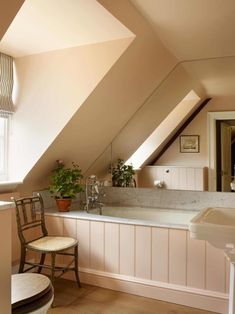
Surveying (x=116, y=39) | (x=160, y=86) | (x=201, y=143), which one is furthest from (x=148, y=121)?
(x=116, y=39)

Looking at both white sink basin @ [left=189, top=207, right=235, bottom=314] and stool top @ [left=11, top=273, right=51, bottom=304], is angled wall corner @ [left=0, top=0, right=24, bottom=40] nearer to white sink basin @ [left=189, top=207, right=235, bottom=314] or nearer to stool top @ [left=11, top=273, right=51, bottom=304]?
stool top @ [left=11, top=273, right=51, bottom=304]

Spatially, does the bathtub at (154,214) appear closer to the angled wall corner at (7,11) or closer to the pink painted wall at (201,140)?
the pink painted wall at (201,140)

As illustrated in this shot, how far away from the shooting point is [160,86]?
3.59m

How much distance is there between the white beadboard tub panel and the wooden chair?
0.65ft

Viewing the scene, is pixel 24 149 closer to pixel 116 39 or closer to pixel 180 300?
pixel 116 39

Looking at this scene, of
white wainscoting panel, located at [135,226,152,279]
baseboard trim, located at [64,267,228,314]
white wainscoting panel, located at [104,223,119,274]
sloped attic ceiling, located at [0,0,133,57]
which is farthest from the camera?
white wainscoting panel, located at [104,223,119,274]

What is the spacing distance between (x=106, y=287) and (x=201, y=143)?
67.2 inches

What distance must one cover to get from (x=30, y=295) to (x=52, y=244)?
4.56 ft

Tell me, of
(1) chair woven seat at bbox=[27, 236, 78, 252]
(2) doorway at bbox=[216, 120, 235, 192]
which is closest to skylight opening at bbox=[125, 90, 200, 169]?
(2) doorway at bbox=[216, 120, 235, 192]

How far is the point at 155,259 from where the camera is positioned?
2674 millimetres

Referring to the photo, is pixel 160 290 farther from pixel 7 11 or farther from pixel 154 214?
pixel 7 11

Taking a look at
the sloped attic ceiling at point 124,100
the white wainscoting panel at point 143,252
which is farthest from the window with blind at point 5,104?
the white wainscoting panel at point 143,252

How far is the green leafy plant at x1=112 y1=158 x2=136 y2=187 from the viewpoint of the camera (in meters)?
3.85

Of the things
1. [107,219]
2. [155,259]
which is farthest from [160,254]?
[107,219]
